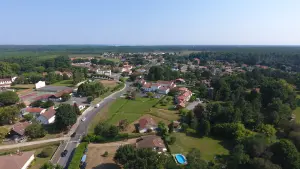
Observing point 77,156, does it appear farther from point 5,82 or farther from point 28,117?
point 5,82

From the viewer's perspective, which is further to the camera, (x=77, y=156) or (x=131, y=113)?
(x=131, y=113)

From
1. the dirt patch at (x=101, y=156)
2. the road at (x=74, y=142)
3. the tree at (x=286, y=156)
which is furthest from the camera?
the road at (x=74, y=142)

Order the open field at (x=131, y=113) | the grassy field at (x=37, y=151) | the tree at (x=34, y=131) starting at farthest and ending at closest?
the open field at (x=131, y=113), the tree at (x=34, y=131), the grassy field at (x=37, y=151)

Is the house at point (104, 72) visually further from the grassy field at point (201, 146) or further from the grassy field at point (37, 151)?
the grassy field at point (201, 146)

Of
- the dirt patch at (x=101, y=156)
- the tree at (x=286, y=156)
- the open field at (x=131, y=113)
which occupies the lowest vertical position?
the dirt patch at (x=101, y=156)

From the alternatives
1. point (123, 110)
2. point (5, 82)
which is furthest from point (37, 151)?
point (5, 82)

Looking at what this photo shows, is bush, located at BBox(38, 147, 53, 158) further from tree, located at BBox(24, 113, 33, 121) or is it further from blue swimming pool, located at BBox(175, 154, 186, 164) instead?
blue swimming pool, located at BBox(175, 154, 186, 164)

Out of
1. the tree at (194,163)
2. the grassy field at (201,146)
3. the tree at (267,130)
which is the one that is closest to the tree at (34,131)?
the grassy field at (201,146)
